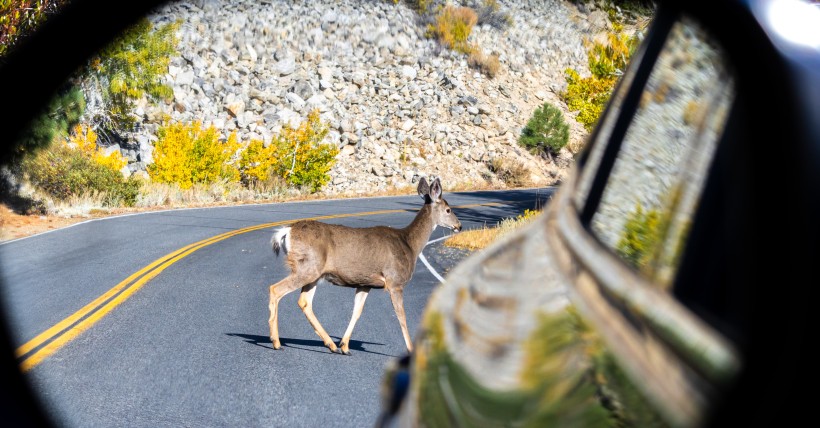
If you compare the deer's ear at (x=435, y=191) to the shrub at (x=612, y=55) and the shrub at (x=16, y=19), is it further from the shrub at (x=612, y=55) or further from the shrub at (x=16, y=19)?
the shrub at (x=16, y=19)

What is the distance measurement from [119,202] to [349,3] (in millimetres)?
15367

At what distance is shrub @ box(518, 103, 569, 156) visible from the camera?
142 feet

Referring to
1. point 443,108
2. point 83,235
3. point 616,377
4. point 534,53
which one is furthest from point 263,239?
point 443,108

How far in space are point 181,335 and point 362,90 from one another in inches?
1893

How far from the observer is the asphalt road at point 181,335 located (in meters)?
6.41

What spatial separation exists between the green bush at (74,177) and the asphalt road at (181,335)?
6495mm

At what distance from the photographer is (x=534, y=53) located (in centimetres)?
5144

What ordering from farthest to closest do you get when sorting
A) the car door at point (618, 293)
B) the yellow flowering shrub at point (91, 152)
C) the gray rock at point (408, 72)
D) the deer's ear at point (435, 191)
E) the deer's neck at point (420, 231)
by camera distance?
the gray rock at point (408, 72), the yellow flowering shrub at point (91, 152), the deer's ear at point (435, 191), the deer's neck at point (420, 231), the car door at point (618, 293)

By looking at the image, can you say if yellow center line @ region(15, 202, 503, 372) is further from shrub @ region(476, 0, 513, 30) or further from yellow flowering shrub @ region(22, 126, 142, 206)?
yellow flowering shrub @ region(22, 126, 142, 206)

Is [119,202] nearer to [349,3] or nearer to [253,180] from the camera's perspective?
[253,180]

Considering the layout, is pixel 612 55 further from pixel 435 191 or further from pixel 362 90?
pixel 362 90

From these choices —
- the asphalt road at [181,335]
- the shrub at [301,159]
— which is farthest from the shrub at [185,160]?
the asphalt road at [181,335]

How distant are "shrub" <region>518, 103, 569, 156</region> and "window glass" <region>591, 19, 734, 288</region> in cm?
4160

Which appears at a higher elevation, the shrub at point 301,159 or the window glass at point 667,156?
the window glass at point 667,156
